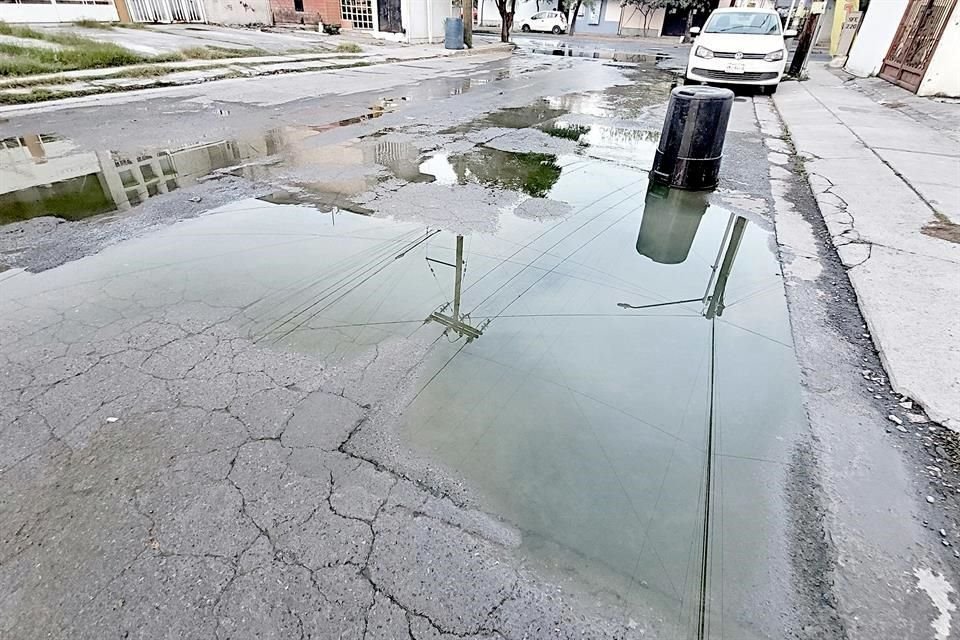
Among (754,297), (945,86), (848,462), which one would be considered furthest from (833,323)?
(945,86)

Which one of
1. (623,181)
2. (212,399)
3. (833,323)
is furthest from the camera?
(623,181)

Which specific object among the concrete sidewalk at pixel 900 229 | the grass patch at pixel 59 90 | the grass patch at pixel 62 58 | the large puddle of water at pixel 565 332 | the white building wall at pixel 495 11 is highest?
the white building wall at pixel 495 11

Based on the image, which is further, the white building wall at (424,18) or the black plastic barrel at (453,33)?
the white building wall at (424,18)

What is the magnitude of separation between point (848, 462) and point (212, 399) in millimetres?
3059

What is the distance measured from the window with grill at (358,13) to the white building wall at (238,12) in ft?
11.7

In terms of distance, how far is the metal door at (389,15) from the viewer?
21.0m

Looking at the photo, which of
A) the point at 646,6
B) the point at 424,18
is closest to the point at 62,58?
the point at 424,18

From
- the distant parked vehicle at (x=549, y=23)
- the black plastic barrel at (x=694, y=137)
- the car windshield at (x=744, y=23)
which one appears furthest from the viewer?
the distant parked vehicle at (x=549, y=23)

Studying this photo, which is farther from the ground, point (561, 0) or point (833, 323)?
point (561, 0)

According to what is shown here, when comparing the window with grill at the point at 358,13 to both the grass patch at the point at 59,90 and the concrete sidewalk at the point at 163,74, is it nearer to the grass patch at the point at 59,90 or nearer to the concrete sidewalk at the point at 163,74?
the concrete sidewalk at the point at 163,74

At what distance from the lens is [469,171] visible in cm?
584

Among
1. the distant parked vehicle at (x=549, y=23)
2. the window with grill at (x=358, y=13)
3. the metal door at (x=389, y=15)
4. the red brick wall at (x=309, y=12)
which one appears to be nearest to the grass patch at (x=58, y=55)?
the metal door at (x=389, y=15)

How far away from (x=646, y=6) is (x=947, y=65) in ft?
105

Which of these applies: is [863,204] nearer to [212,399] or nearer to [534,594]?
[534,594]
